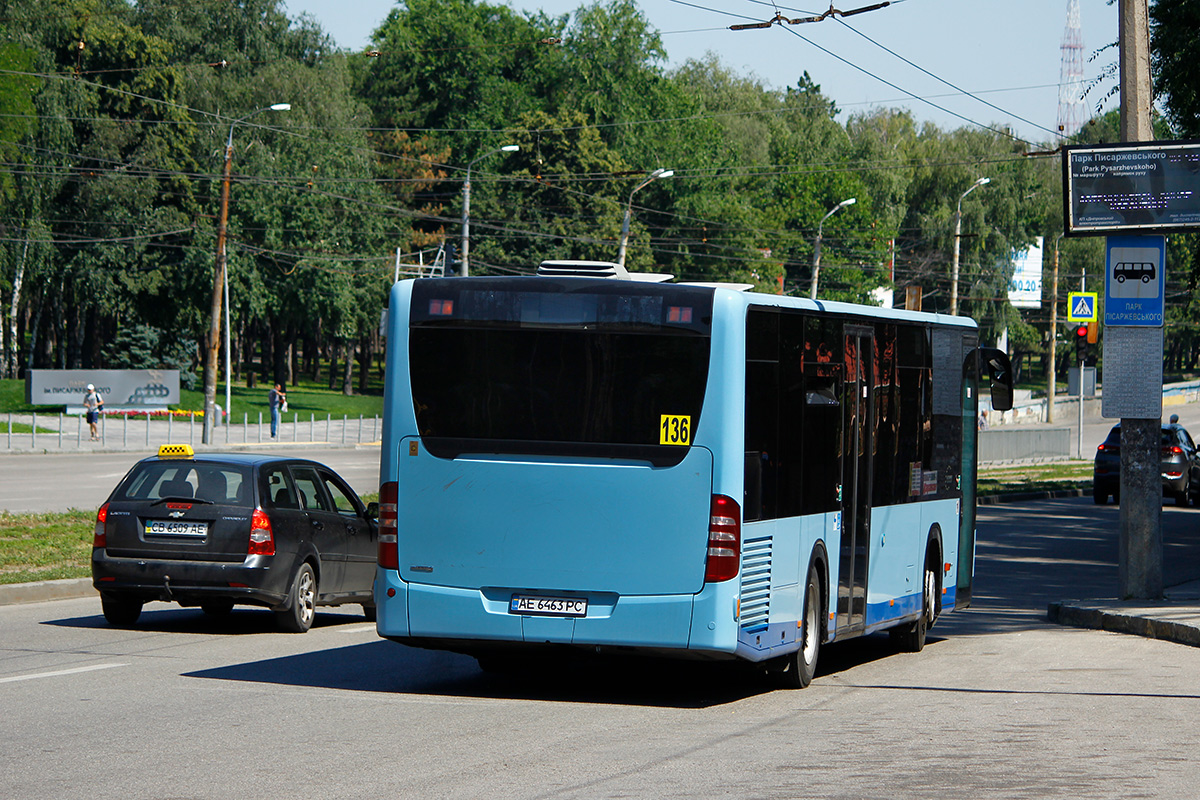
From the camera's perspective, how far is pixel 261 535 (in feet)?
44.0

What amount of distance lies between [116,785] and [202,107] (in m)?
67.7

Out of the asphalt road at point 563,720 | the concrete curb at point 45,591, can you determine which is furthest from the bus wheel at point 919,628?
the concrete curb at point 45,591

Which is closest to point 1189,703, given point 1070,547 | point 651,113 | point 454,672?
point 454,672

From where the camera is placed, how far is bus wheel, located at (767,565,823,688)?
1094 centimetres

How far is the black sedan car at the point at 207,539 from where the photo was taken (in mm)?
13281

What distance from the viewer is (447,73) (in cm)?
9531

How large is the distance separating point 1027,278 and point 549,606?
8975 cm

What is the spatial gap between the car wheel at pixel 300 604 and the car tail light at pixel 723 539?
5189 millimetres

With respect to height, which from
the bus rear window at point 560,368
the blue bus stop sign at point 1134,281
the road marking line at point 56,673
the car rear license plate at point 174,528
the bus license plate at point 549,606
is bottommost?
the road marking line at point 56,673

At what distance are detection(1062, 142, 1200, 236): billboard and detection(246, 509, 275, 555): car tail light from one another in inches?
334

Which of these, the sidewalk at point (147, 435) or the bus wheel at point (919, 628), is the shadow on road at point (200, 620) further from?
the sidewalk at point (147, 435)

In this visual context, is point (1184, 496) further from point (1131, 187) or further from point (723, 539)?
point (723, 539)

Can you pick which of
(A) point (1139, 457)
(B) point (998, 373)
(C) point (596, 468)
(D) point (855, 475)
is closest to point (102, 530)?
(C) point (596, 468)

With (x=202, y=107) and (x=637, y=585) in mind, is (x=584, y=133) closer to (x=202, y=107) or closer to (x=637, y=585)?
(x=202, y=107)
